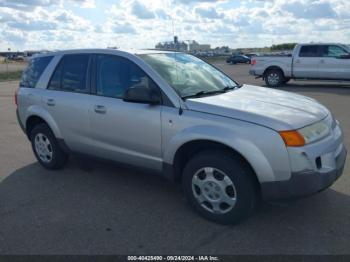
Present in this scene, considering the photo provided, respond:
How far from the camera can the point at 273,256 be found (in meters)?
3.46

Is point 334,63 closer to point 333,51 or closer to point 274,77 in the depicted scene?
point 333,51

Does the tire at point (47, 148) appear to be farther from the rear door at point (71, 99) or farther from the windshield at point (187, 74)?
the windshield at point (187, 74)

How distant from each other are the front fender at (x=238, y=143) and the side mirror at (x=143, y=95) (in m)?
0.51

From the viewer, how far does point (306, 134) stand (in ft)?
12.3

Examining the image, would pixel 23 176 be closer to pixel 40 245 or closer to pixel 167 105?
pixel 40 245

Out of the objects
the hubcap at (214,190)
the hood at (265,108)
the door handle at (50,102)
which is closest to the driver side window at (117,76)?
the hood at (265,108)

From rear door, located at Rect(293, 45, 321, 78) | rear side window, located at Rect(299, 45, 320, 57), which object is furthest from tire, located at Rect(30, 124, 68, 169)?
rear side window, located at Rect(299, 45, 320, 57)

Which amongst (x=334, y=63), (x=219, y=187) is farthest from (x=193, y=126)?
(x=334, y=63)

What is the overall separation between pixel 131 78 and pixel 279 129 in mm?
1888

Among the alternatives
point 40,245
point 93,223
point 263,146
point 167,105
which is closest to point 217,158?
point 263,146

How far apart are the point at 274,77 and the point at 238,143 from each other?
49.1 feet

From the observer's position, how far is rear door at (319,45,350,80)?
16328mm

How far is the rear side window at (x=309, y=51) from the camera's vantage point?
16891 millimetres

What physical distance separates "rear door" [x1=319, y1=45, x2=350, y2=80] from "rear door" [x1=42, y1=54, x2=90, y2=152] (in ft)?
44.5
